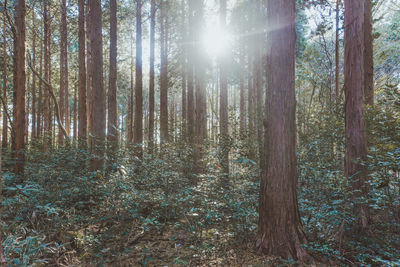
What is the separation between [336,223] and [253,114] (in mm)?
4946

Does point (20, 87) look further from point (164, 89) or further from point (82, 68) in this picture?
point (164, 89)

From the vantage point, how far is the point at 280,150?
3.61 meters

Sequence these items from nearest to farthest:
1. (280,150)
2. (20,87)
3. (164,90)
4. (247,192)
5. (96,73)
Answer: (280,150)
(247,192)
(96,73)
(20,87)
(164,90)

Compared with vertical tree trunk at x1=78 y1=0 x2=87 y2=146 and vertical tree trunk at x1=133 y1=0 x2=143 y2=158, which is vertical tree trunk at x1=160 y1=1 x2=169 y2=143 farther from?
vertical tree trunk at x1=78 y1=0 x2=87 y2=146

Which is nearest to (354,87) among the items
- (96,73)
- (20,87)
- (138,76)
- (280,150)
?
(280,150)

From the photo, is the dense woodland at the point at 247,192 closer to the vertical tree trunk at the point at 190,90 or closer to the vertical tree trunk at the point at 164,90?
the vertical tree trunk at the point at 190,90

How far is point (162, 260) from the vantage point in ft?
12.7

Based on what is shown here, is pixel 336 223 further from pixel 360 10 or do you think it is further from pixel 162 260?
pixel 360 10

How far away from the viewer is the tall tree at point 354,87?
4.54 metres

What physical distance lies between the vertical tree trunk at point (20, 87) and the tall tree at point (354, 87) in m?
9.59

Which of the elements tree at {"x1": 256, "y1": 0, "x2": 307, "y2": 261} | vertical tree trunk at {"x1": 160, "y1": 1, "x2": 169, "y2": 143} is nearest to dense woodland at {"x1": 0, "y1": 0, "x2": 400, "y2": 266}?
tree at {"x1": 256, "y1": 0, "x2": 307, "y2": 261}

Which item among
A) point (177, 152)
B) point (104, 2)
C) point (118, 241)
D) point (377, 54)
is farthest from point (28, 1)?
point (377, 54)

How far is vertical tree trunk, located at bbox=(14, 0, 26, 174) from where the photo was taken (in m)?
7.65

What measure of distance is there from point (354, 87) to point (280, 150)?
253 cm
